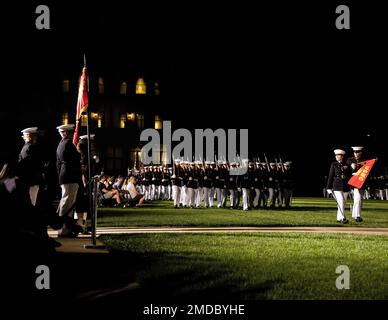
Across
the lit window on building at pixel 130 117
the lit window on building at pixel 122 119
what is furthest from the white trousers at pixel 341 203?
the lit window on building at pixel 130 117

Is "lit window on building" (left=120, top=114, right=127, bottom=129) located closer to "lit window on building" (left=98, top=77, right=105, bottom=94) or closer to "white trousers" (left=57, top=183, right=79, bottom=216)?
"lit window on building" (left=98, top=77, right=105, bottom=94)

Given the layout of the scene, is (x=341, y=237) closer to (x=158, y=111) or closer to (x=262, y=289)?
(x=262, y=289)

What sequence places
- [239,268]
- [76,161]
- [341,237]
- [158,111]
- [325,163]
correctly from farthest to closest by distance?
[158,111] → [325,163] → [341,237] → [76,161] → [239,268]

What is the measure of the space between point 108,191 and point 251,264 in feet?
61.6

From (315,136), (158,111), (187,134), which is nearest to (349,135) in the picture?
(315,136)

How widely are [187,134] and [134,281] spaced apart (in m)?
58.7

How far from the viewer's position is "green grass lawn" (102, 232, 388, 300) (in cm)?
766

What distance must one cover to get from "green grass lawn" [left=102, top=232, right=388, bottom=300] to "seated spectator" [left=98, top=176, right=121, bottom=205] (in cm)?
1337

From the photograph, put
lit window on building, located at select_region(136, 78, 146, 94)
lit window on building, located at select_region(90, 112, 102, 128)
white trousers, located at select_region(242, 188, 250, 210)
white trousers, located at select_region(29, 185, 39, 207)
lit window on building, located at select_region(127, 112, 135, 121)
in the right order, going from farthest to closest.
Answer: lit window on building, located at select_region(136, 78, 146, 94) → lit window on building, located at select_region(127, 112, 135, 121) → lit window on building, located at select_region(90, 112, 102, 128) → white trousers, located at select_region(242, 188, 250, 210) → white trousers, located at select_region(29, 185, 39, 207)

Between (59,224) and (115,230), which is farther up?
(59,224)

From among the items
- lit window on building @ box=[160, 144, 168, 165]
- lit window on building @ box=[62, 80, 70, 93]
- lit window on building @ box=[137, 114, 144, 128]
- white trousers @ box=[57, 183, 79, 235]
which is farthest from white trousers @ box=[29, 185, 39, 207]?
lit window on building @ box=[62, 80, 70, 93]

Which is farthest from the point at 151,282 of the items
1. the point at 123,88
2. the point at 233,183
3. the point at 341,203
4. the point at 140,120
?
the point at 123,88

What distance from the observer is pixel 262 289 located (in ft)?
25.6

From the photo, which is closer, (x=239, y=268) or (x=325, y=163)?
(x=239, y=268)
